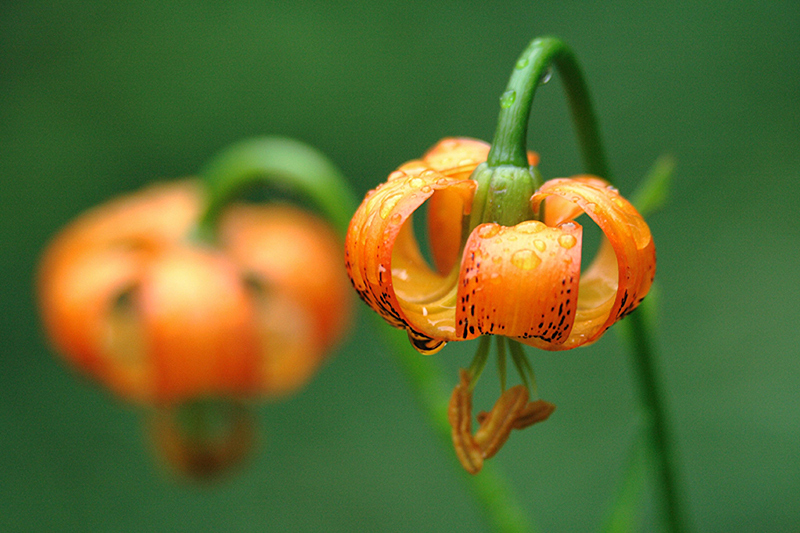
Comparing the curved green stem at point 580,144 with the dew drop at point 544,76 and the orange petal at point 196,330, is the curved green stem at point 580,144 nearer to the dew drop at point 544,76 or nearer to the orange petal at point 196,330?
the dew drop at point 544,76

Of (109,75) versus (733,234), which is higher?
(109,75)

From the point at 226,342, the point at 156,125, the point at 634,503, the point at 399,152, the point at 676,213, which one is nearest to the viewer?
the point at 634,503

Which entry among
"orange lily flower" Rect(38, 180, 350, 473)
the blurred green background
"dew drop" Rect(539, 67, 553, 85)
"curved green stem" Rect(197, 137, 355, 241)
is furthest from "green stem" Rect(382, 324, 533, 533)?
the blurred green background

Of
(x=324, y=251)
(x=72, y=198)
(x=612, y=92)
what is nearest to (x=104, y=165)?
(x=72, y=198)

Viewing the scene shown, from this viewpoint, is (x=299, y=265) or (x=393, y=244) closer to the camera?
(x=393, y=244)

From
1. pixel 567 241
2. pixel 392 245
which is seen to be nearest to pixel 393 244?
pixel 392 245

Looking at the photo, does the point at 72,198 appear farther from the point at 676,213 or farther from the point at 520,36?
the point at 676,213

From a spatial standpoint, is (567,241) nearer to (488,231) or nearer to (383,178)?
(488,231)
